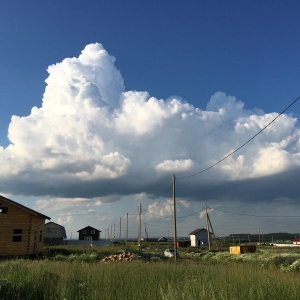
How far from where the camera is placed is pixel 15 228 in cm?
3070

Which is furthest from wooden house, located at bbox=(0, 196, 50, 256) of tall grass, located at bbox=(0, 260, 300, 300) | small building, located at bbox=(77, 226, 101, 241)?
small building, located at bbox=(77, 226, 101, 241)

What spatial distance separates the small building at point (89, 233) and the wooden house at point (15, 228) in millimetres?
67952

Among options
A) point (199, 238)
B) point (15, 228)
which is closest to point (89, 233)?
point (199, 238)

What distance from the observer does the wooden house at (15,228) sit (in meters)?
30.3

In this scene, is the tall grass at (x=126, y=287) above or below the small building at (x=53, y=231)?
below

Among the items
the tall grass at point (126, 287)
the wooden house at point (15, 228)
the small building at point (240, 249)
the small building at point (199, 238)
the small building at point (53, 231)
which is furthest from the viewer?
the small building at point (199, 238)

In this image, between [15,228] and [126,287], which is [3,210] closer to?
[15,228]

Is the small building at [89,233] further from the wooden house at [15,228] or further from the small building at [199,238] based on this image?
the wooden house at [15,228]

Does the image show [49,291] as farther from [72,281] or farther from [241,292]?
[241,292]

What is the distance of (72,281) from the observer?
11.0 m

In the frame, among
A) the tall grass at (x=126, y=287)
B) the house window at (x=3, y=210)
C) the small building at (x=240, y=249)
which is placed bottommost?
the small building at (x=240, y=249)

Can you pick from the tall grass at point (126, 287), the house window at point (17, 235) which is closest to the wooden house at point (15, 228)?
the house window at point (17, 235)

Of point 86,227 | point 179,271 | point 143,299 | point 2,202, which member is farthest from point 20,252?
point 86,227

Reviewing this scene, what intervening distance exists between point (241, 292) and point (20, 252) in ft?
83.6
